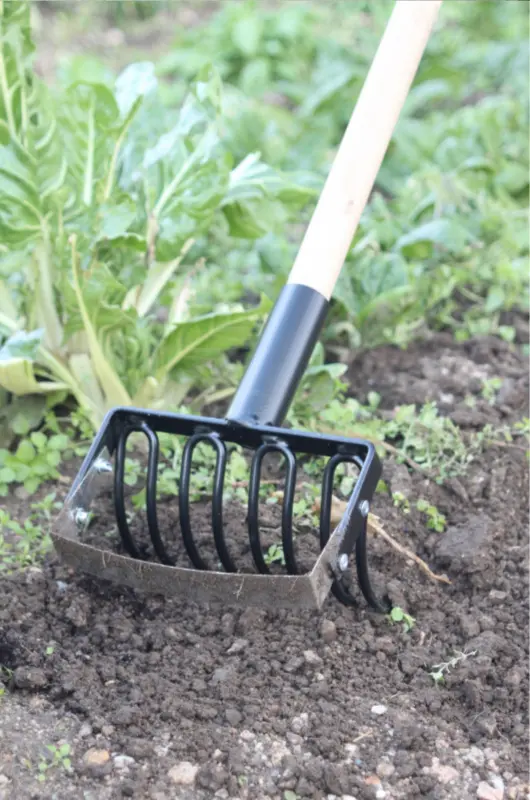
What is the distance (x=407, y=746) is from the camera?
69.2 inches

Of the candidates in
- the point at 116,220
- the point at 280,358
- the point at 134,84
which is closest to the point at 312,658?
the point at 280,358

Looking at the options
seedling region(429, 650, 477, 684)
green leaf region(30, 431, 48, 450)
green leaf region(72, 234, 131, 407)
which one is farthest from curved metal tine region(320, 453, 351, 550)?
green leaf region(30, 431, 48, 450)

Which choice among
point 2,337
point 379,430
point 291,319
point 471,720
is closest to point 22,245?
point 2,337

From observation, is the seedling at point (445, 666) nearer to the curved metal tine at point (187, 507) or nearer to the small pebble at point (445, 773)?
the small pebble at point (445, 773)

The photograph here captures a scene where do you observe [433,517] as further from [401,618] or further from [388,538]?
[401,618]

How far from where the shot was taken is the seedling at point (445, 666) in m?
1.92

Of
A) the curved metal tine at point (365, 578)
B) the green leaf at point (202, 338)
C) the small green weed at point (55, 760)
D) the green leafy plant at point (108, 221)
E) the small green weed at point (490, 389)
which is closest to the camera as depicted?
the small green weed at point (55, 760)

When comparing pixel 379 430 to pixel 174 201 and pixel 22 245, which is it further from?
pixel 22 245

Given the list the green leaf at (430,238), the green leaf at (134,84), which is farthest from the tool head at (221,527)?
the green leaf at (430,238)

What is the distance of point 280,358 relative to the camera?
2.08m

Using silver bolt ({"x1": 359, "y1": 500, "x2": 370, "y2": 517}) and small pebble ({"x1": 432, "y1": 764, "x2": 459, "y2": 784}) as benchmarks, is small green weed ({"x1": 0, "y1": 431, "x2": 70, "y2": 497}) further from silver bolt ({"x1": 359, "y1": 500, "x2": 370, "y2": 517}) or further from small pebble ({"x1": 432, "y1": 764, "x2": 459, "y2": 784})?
small pebble ({"x1": 432, "y1": 764, "x2": 459, "y2": 784})

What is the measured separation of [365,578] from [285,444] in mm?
309

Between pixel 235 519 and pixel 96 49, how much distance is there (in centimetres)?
389

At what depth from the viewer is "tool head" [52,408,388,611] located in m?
1.78
